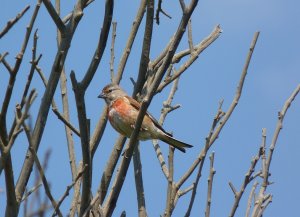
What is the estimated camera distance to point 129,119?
6.61 metres

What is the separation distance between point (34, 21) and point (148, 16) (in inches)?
36.1

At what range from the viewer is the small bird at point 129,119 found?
21.2 feet

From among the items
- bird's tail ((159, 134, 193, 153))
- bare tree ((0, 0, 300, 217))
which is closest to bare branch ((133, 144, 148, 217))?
bare tree ((0, 0, 300, 217))

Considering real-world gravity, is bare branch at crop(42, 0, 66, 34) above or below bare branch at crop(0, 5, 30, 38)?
above

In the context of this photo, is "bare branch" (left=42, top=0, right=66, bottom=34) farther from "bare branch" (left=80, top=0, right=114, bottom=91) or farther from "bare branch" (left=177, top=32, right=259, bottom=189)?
"bare branch" (left=177, top=32, right=259, bottom=189)

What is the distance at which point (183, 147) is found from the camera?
680 centimetres

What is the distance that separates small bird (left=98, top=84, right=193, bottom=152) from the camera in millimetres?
6477

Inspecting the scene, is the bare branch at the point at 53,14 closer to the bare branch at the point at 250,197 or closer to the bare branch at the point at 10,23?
the bare branch at the point at 10,23

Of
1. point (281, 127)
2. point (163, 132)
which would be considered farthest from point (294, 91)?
point (163, 132)

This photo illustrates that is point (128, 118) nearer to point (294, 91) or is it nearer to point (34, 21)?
point (294, 91)

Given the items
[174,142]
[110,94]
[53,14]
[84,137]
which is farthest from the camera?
[110,94]

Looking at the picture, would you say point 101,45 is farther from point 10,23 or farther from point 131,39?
point 131,39

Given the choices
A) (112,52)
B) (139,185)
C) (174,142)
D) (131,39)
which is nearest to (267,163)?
(139,185)

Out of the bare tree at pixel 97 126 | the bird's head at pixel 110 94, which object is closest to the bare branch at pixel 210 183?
the bare tree at pixel 97 126
